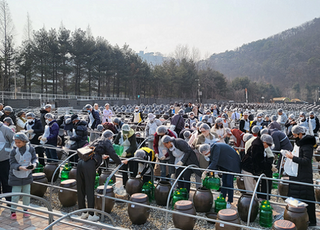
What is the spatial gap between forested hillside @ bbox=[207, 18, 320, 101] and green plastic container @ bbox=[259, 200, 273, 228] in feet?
379

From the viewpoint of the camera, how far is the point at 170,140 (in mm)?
6461

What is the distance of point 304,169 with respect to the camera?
528 cm

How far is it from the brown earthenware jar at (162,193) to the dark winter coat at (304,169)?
2.72 metres

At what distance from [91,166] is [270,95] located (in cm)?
10728

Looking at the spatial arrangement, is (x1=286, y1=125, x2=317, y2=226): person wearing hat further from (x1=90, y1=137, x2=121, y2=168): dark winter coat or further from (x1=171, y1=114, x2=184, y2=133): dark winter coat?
(x1=171, y1=114, x2=184, y2=133): dark winter coat

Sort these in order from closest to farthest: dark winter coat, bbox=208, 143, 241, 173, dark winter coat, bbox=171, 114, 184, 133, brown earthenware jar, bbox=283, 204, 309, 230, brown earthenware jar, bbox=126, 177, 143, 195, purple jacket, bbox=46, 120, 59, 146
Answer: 1. brown earthenware jar, bbox=283, 204, 309, 230
2. dark winter coat, bbox=208, 143, 241, 173
3. brown earthenware jar, bbox=126, 177, 143, 195
4. purple jacket, bbox=46, 120, 59, 146
5. dark winter coat, bbox=171, 114, 184, 133

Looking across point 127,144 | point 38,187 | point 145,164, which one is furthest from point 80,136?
point 145,164

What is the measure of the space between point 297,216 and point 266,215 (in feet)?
2.19

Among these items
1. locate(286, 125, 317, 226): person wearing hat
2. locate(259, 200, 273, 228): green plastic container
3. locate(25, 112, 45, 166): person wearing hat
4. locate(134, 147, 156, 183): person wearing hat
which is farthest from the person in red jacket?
locate(25, 112, 45, 166): person wearing hat

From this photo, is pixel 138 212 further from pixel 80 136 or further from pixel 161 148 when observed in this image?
pixel 80 136

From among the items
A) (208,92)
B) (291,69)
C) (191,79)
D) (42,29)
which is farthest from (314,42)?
(42,29)

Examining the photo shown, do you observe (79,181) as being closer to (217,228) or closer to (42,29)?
(217,228)

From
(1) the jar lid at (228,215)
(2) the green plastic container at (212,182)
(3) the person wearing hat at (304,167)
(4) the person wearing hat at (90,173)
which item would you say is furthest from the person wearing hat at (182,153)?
(3) the person wearing hat at (304,167)

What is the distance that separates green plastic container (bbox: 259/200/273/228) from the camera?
548cm
